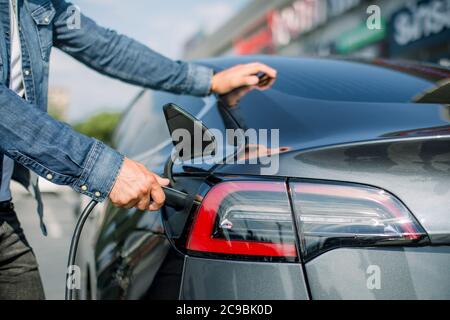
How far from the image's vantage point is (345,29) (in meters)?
19.5

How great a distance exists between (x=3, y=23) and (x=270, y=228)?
3.38ft

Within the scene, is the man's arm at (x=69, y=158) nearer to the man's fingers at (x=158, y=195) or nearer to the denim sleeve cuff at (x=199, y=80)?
the man's fingers at (x=158, y=195)

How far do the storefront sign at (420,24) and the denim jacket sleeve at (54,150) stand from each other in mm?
12423

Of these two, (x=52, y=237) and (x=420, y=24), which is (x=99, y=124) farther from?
(x=52, y=237)

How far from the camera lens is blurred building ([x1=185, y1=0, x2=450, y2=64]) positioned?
45.0 feet

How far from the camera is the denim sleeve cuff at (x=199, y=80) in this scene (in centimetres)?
230

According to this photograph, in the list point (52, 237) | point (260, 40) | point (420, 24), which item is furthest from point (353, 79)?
point (260, 40)

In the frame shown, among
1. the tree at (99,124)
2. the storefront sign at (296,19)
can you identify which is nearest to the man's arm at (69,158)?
the storefront sign at (296,19)

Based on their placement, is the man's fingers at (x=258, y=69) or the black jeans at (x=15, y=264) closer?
the black jeans at (x=15, y=264)

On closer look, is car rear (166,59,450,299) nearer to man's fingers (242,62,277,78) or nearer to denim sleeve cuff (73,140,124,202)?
denim sleeve cuff (73,140,124,202)

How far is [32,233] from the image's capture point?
21.5 feet

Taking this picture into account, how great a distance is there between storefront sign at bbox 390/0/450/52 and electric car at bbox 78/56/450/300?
1221 centimetres
